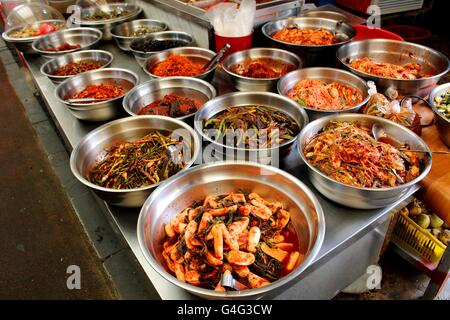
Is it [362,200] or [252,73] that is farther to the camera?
[252,73]

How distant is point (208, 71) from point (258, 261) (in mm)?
1750

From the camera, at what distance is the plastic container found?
7.91 feet

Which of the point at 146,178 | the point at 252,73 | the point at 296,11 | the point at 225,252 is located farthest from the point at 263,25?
the point at 225,252

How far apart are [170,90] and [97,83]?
2.57 feet

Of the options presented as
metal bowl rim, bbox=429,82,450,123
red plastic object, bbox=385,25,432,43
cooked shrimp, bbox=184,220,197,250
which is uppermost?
metal bowl rim, bbox=429,82,450,123

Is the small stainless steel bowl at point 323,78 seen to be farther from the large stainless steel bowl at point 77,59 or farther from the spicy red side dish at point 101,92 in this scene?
the large stainless steel bowl at point 77,59

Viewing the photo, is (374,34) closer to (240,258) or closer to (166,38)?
(166,38)

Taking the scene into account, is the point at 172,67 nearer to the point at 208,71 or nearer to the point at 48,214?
the point at 208,71

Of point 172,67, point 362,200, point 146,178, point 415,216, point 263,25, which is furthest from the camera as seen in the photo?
point 263,25

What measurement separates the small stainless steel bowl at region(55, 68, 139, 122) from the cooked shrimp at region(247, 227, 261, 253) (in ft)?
5.00

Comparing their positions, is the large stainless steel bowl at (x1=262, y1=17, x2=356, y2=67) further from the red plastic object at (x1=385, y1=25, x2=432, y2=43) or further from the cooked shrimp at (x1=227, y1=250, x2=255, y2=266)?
the red plastic object at (x1=385, y1=25, x2=432, y2=43)

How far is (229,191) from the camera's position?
73.9 inches

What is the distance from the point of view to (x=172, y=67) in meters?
2.93

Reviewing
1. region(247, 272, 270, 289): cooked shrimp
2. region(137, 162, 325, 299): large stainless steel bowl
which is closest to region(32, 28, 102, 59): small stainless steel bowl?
region(137, 162, 325, 299): large stainless steel bowl
